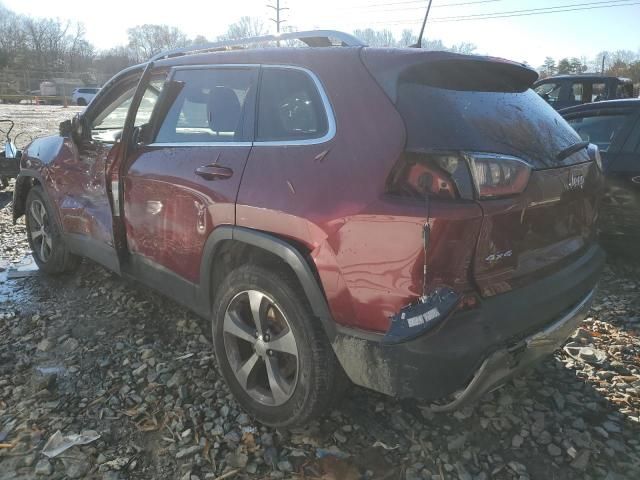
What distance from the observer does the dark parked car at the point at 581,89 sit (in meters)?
10.7

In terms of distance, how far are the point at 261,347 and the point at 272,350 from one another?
66mm

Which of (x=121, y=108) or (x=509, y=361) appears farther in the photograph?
(x=121, y=108)

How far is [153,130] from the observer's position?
3.27 meters

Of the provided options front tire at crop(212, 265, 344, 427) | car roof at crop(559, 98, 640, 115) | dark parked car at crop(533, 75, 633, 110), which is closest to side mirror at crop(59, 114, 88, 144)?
front tire at crop(212, 265, 344, 427)

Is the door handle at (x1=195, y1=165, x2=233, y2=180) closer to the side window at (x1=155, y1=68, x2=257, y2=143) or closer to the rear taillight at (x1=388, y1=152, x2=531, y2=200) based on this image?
the side window at (x1=155, y1=68, x2=257, y2=143)

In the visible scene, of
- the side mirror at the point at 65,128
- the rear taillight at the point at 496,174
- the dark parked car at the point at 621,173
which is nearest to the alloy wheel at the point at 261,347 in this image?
the rear taillight at the point at 496,174

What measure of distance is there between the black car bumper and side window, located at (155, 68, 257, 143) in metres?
1.31

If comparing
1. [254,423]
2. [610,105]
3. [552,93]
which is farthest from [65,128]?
[552,93]

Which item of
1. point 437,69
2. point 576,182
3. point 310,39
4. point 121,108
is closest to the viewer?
point 437,69

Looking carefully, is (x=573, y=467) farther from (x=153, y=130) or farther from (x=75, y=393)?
(x=153, y=130)

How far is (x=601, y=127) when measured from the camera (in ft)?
16.3

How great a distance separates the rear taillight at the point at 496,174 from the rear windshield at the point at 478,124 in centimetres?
6

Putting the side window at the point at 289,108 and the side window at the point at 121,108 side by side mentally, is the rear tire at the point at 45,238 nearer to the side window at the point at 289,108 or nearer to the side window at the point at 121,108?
the side window at the point at 121,108

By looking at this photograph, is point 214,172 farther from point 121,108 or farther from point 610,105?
point 610,105
